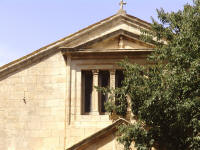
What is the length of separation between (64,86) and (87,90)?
0.94 metres

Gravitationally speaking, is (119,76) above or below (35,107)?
above

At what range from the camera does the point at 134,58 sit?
63.9ft

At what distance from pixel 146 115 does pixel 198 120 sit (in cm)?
165

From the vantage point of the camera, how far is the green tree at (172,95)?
14.8 meters

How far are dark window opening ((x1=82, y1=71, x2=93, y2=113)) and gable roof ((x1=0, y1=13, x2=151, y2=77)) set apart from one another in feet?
4.18

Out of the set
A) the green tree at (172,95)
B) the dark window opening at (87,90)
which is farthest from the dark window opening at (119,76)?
the green tree at (172,95)

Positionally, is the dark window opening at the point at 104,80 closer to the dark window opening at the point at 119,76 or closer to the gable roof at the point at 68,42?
the dark window opening at the point at 119,76

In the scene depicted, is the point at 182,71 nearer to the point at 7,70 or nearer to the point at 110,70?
the point at 110,70

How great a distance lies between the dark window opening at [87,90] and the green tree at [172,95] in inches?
133

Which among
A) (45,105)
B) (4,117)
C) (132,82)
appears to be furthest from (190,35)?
(4,117)

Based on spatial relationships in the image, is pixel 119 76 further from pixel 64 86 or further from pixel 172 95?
pixel 172 95

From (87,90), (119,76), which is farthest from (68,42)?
(119,76)

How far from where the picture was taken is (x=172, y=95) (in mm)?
14961

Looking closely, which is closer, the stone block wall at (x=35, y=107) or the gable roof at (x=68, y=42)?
the stone block wall at (x=35, y=107)
